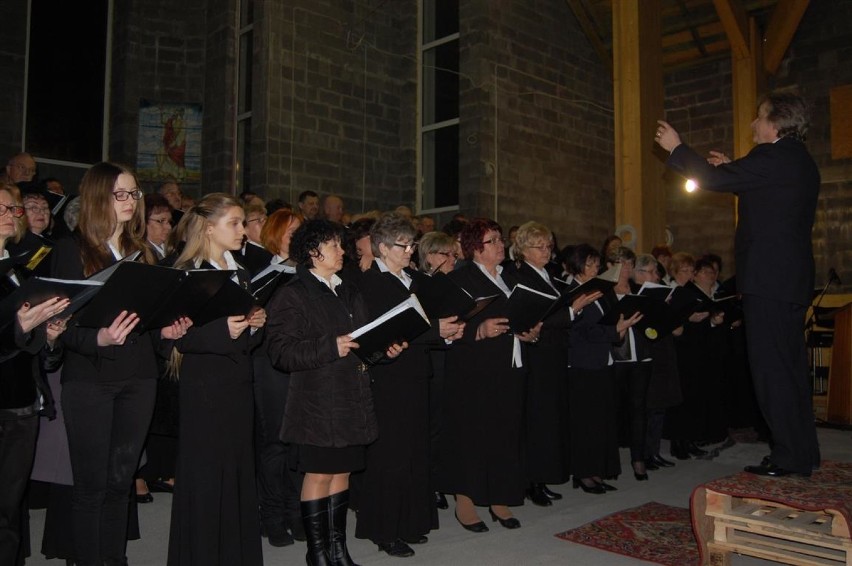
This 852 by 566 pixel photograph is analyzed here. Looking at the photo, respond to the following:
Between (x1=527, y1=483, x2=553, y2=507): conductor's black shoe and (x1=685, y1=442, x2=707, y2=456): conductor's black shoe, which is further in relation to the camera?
(x1=685, y1=442, x2=707, y2=456): conductor's black shoe

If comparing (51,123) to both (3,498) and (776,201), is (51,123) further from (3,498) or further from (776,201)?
(776,201)

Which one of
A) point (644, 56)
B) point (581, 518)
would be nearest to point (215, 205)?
point (581, 518)

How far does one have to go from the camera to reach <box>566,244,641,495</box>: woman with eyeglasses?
16.3 feet

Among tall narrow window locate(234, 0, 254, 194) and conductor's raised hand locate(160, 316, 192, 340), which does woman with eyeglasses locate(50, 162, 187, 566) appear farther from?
tall narrow window locate(234, 0, 254, 194)

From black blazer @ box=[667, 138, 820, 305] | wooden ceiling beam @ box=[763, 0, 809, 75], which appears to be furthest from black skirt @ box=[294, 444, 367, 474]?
wooden ceiling beam @ box=[763, 0, 809, 75]

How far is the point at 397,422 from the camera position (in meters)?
3.71

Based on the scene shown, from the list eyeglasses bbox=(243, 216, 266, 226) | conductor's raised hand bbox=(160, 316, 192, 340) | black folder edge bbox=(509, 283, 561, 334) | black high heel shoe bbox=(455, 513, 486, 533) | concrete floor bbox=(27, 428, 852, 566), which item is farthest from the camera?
eyeglasses bbox=(243, 216, 266, 226)

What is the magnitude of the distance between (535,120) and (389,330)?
892 cm

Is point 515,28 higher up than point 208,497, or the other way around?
point 515,28

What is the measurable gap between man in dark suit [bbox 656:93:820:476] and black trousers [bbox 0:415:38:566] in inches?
112

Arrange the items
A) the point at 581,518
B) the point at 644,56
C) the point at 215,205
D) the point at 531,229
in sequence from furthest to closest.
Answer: the point at 644,56 → the point at 531,229 → the point at 581,518 → the point at 215,205

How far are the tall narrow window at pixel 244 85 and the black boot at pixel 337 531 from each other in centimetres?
863

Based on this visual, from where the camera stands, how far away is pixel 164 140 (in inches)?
453

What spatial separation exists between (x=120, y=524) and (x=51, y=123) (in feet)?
32.9
